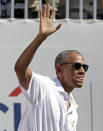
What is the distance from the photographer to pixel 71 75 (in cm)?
282

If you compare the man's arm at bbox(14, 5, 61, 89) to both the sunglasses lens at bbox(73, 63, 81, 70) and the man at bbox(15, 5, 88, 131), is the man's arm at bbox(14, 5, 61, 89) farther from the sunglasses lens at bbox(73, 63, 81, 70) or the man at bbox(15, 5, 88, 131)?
the sunglasses lens at bbox(73, 63, 81, 70)

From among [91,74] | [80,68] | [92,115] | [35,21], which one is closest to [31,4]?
[35,21]

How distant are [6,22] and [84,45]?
94 centimetres

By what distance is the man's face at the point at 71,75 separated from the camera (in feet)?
9.19

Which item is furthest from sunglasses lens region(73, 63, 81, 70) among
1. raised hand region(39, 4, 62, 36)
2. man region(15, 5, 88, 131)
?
raised hand region(39, 4, 62, 36)

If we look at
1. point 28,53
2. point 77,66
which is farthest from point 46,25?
point 77,66

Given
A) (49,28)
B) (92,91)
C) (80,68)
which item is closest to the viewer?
(49,28)

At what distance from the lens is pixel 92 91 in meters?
5.28

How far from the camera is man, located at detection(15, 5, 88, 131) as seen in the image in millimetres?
2590

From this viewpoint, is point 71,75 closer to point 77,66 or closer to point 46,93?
point 77,66

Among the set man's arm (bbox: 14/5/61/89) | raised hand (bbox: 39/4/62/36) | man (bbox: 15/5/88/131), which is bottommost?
man (bbox: 15/5/88/131)

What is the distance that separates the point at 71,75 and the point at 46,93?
222 mm

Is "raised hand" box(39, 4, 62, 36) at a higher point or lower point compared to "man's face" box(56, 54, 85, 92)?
higher

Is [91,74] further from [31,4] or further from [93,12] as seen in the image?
[31,4]
